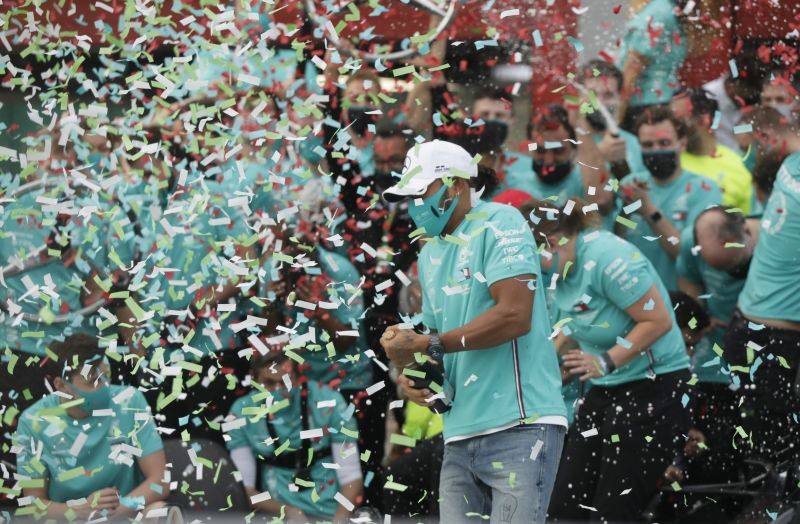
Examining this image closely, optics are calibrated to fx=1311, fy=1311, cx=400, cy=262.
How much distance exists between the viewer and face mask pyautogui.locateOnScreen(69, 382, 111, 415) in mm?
5715

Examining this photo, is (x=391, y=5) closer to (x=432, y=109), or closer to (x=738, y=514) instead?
(x=432, y=109)

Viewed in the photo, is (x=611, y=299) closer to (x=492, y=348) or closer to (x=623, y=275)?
(x=623, y=275)

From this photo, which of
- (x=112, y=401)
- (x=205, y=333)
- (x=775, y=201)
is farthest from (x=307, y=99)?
(x=775, y=201)

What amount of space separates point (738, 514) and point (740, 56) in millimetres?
2201

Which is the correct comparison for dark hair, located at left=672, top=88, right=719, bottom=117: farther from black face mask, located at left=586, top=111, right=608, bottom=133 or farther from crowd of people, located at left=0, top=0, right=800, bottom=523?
black face mask, located at left=586, top=111, right=608, bottom=133

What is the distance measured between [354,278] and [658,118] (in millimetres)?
1649

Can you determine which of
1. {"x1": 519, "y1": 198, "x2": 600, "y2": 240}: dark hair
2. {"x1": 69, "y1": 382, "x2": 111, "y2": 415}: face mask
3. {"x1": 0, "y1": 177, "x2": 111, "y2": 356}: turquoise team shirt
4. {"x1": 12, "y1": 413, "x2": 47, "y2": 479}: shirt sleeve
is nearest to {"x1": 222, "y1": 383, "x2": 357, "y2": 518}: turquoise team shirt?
{"x1": 69, "y1": 382, "x2": 111, "y2": 415}: face mask

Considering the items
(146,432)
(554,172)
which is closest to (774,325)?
(554,172)

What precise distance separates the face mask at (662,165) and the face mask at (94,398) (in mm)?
2715

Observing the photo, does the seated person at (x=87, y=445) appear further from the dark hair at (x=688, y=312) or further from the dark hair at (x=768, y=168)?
the dark hair at (x=768, y=168)

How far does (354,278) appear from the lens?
6246mm

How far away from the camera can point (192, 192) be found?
21.7ft

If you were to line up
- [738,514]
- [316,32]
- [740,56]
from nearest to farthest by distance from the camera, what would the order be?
[738,514], [740,56], [316,32]

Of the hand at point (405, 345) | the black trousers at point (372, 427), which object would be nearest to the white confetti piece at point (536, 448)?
the hand at point (405, 345)
